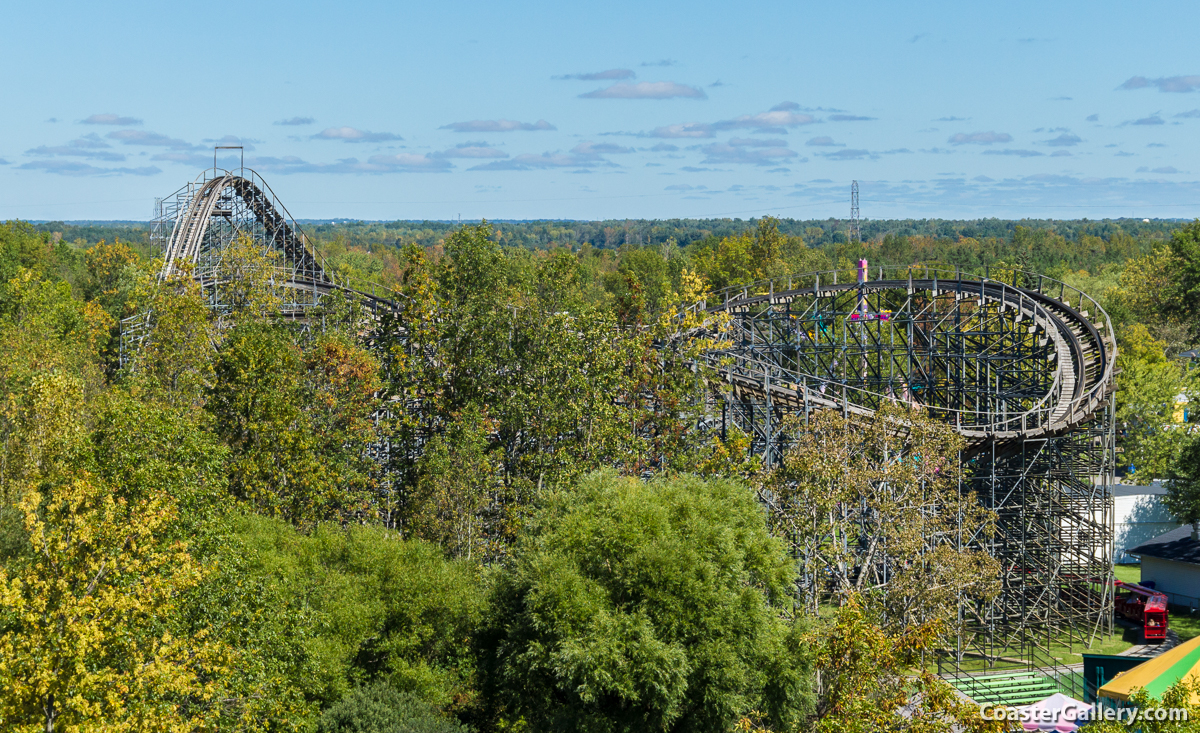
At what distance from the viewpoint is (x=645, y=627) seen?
1838 centimetres

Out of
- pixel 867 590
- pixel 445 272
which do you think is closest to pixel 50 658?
pixel 867 590

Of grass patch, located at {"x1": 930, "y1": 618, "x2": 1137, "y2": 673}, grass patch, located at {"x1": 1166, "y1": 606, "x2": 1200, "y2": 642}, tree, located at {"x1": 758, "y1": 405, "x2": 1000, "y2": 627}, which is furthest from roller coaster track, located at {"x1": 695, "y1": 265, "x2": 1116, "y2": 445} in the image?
grass patch, located at {"x1": 1166, "y1": 606, "x2": 1200, "y2": 642}

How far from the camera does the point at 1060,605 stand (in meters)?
32.9

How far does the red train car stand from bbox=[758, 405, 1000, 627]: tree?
358 inches

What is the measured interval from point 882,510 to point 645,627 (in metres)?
6.46

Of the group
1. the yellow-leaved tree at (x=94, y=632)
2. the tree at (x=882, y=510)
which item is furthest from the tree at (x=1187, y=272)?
the yellow-leaved tree at (x=94, y=632)

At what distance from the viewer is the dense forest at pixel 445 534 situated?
14.1m

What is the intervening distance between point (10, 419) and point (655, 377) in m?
18.4

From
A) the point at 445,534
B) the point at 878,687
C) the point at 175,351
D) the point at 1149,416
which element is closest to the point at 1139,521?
the point at 1149,416

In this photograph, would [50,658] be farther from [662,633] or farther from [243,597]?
[662,633]

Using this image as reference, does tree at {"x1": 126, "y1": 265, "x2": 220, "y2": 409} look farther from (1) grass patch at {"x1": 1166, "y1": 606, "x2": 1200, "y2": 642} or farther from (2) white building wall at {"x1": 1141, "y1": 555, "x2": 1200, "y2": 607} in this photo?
(2) white building wall at {"x1": 1141, "y1": 555, "x2": 1200, "y2": 607}

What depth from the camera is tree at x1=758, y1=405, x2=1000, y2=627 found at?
21.8 meters

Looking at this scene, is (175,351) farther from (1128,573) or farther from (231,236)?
A: (1128,573)

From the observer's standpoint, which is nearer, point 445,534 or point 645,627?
point 645,627
